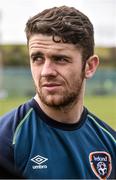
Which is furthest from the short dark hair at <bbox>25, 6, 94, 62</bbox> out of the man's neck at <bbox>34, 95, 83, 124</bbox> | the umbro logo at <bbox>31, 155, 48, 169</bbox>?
the umbro logo at <bbox>31, 155, 48, 169</bbox>

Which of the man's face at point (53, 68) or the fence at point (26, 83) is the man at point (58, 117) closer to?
the man's face at point (53, 68)

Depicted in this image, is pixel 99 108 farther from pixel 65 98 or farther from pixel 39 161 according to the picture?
pixel 39 161

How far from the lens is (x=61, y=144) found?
2727 mm

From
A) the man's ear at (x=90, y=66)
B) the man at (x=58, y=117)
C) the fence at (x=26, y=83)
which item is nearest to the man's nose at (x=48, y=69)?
the man at (x=58, y=117)

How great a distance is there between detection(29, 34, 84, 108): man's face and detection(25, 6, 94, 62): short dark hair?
0.03m

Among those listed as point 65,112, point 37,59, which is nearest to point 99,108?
point 65,112

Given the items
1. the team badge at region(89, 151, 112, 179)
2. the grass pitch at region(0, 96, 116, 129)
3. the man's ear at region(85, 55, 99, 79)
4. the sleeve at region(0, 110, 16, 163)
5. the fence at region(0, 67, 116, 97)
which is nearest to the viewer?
the sleeve at region(0, 110, 16, 163)

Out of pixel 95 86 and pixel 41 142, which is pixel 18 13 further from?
pixel 41 142

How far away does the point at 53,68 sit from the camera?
2643mm

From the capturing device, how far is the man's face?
104 inches

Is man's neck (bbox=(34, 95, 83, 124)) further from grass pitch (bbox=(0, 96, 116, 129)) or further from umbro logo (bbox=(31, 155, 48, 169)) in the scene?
grass pitch (bbox=(0, 96, 116, 129))

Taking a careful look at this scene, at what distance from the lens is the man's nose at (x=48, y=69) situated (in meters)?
2.62

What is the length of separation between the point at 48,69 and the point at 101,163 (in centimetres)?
52

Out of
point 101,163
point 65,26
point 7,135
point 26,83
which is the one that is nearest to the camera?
point 7,135
